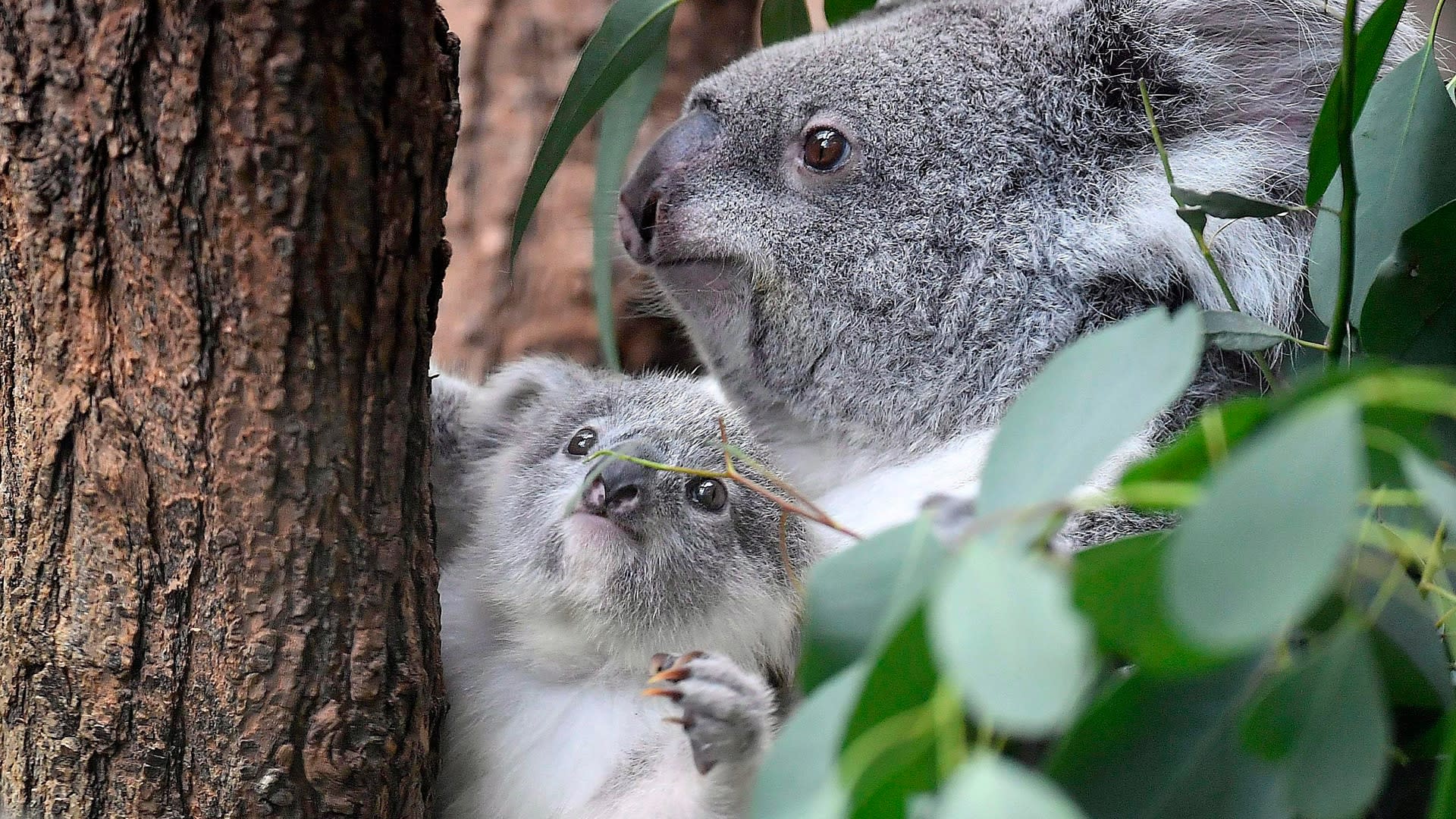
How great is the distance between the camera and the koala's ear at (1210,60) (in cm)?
185

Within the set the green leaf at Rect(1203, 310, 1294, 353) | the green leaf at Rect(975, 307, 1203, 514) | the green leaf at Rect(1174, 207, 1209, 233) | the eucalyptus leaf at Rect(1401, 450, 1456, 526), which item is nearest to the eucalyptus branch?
the green leaf at Rect(1174, 207, 1209, 233)

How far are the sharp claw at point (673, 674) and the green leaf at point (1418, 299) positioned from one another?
2.76 ft

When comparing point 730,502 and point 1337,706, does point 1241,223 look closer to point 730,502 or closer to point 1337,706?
point 730,502

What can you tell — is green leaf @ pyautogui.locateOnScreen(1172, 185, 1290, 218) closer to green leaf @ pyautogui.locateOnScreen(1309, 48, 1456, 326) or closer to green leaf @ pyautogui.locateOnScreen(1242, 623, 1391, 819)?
green leaf @ pyautogui.locateOnScreen(1309, 48, 1456, 326)

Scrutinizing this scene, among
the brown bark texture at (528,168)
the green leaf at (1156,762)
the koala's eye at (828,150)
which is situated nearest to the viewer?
the green leaf at (1156,762)

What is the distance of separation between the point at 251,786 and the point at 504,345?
8.04 feet

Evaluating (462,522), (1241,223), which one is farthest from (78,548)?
(1241,223)

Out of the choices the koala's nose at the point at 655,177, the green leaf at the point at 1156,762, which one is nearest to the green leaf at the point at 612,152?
the koala's nose at the point at 655,177

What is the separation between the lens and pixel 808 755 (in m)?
0.67

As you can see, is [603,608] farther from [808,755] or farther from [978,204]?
[808,755]

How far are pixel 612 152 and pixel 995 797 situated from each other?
5.28 feet

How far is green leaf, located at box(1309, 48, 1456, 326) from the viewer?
1418 millimetres

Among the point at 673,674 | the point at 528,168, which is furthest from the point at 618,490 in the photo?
the point at 528,168

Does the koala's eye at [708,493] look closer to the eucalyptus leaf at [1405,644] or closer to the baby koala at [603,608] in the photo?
the baby koala at [603,608]
